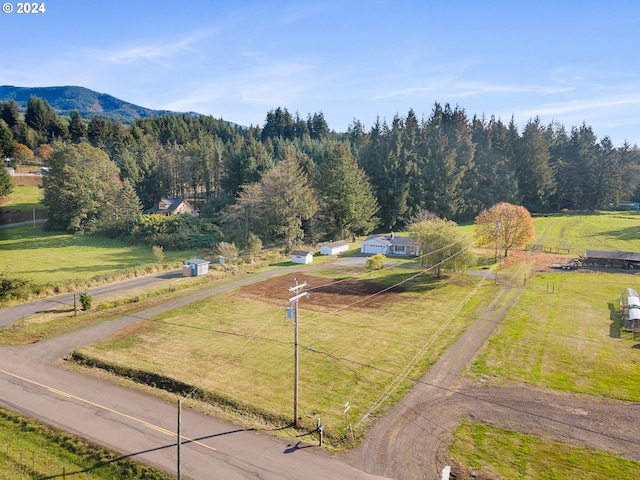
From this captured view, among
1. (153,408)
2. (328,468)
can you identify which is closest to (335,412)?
(328,468)

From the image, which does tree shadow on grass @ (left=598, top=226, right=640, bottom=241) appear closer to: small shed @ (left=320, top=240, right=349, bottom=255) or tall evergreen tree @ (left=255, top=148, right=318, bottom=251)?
small shed @ (left=320, top=240, right=349, bottom=255)

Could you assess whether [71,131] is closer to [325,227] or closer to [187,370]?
[325,227]

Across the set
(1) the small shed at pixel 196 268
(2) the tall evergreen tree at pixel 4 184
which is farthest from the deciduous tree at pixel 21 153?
(1) the small shed at pixel 196 268

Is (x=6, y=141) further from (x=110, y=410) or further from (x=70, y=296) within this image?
(x=110, y=410)

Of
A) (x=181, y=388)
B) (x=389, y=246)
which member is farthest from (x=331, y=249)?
(x=181, y=388)

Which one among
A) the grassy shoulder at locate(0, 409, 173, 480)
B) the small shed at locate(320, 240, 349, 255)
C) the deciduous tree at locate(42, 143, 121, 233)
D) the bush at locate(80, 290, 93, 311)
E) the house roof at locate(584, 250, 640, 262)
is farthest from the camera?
the deciduous tree at locate(42, 143, 121, 233)

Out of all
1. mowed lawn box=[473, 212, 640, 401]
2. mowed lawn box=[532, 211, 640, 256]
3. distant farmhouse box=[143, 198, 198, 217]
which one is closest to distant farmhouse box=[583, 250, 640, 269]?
mowed lawn box=[473, 212, 640, 401]
